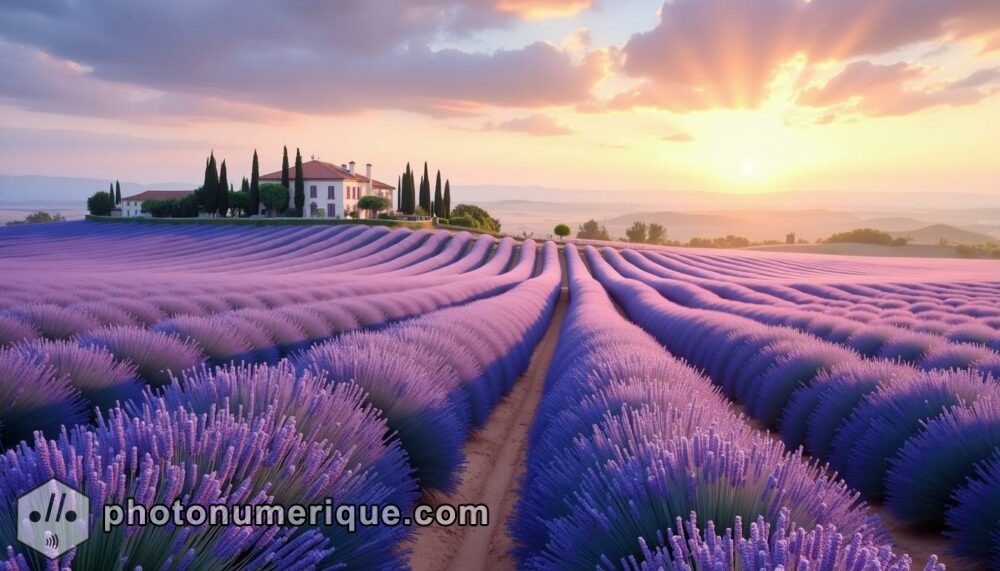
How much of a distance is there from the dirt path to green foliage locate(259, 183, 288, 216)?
48.4 meters

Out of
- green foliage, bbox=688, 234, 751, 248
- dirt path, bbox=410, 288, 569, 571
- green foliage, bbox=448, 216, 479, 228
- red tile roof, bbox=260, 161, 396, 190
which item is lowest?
green foliage, bbox=688, 234, 751, 248

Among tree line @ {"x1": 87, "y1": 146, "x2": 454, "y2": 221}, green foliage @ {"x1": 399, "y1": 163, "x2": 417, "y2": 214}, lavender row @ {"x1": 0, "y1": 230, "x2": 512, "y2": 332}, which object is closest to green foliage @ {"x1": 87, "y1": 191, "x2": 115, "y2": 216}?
tree line @ {"x1": 87, "y1": 146, "x2": 454, "y2": 221}

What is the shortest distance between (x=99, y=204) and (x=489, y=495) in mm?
64666

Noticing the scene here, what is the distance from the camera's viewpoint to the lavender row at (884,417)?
377cm

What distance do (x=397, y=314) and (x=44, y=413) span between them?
22.0ft

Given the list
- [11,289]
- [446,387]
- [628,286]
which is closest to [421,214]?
[628,286]

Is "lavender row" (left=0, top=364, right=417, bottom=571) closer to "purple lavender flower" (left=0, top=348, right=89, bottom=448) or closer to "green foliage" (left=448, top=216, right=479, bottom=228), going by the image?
"purple lavender flower" (left=0, top=348, right=89, bottom=448)

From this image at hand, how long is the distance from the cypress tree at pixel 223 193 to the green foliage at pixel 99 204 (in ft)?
49.1

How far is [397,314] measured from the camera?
10.6 m

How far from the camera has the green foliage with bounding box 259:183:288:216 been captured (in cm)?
5250

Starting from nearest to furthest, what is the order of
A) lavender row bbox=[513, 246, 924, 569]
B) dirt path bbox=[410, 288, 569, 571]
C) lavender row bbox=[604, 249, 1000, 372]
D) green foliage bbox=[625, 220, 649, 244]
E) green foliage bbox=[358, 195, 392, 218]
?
lavender row bbox=[513, 246, 924, 569], dirt path bbox=[410, 288, 569, 571], lavender row bbox=[604, 249, 1000, 372], green foliage bbox=[358, 195, 392, 218], green foliage bbox=[625, 220, 649, 244]

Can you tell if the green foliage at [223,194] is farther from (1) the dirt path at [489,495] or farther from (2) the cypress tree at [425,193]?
(1) the dirt path at [489,495]

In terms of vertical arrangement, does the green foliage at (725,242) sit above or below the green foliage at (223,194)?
below

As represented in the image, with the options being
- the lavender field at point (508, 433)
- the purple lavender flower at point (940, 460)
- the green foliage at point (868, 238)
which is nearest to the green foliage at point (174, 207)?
the lavender field at point (508, 433)
